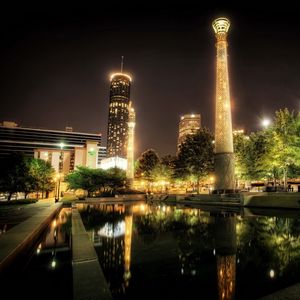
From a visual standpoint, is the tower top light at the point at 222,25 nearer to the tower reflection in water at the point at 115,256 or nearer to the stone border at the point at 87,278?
the tower reflection in water at the point at 115,256

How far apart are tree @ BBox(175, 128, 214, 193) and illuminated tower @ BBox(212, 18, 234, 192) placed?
15.7 metres

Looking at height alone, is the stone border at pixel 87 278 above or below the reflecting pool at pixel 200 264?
above

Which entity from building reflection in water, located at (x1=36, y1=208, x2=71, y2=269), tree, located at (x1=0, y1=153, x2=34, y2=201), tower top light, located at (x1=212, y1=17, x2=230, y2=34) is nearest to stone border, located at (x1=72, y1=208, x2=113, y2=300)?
building reflection in water, located at (x1=36, y1=208, x2=71, y2=269)

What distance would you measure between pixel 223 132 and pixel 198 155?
670 inches

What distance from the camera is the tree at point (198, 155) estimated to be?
161 ft

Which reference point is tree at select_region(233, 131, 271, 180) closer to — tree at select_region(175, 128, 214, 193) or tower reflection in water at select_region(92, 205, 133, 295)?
tree at select_region(175, 128, 214, 193)

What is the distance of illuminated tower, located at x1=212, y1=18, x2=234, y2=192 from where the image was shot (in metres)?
32.0

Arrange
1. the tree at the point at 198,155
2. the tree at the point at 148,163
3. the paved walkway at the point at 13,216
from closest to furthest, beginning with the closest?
the paved walkway at the point at 13,216 → the tree at the point at 198,155 → the tree at the point at 148,163

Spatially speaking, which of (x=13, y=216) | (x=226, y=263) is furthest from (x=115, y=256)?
(x=13, y=216)

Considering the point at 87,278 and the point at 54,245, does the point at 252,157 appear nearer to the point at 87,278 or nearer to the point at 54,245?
the point at 54,245

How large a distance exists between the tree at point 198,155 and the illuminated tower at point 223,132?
1574 centimetres

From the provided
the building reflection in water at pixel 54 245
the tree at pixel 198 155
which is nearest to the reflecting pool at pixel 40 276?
the building reflection in water at pixel 54 245

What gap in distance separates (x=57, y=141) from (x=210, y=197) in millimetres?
124752

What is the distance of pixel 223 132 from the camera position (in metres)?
32.7
